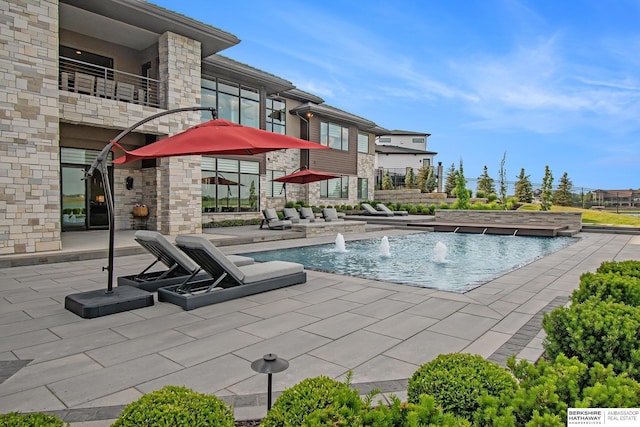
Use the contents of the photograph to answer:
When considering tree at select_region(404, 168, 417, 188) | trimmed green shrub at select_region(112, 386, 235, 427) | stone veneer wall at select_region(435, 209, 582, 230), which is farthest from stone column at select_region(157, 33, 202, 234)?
tree at select_region(404, 168, 417, 188)

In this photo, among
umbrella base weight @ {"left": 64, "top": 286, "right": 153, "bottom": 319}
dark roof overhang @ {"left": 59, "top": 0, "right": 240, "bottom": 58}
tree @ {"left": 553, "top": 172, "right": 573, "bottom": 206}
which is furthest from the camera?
tree @ {"left": 553, "top": 172, "right": 573, "bottom": 206}

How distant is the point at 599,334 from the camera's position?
8.16 ft

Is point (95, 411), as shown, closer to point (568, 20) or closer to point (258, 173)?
point (258, 173)

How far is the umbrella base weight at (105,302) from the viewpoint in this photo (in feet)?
15.4

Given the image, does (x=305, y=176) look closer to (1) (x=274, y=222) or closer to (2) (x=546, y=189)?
(1) (x=274, y=222)

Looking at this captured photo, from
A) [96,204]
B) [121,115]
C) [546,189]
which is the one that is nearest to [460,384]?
[121,115]

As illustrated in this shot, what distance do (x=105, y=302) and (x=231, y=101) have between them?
13738 millimetres

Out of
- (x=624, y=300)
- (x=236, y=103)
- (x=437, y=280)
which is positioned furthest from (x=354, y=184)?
(x=624, y=300)

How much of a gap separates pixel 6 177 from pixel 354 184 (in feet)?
65.4

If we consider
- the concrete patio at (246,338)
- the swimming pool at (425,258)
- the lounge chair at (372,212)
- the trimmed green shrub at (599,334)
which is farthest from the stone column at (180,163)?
the trimmed green shrub at (599,334)

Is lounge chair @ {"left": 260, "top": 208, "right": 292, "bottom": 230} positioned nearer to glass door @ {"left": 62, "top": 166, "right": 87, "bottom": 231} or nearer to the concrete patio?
glass door @ {"left": 62, "top": 166, "right": 87, "bottom": 231}

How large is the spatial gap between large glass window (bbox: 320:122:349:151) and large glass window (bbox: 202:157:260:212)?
658 centimetres

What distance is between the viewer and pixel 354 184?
2641 centimetres

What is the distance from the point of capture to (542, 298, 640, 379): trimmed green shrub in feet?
7.75
